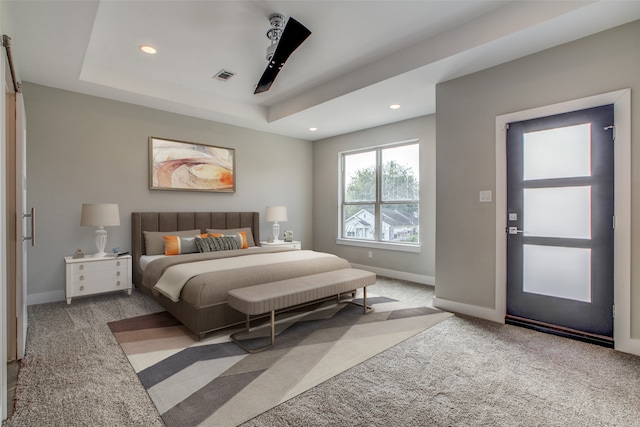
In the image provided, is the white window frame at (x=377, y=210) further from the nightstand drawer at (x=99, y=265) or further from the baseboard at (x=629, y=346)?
the nightstand drawer at (x=99, y=265)

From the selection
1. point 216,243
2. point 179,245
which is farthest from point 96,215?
point 216,243

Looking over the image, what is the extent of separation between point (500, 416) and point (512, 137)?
2.47 m

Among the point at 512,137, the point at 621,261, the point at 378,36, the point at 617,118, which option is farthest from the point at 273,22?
the point at 621,261

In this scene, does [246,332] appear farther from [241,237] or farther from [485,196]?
[485,196]

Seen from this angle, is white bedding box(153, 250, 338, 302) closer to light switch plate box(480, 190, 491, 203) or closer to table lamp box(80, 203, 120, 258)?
table lamp box(80, 203, 120, 258)

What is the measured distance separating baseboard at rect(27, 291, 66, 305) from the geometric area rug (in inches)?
54.0

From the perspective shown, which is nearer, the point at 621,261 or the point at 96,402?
the point at 96,402

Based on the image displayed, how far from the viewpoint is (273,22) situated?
9.41 feet

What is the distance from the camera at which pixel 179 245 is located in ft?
14.1

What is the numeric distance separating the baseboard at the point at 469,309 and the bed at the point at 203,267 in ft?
3.92

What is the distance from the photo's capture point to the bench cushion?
2.54m

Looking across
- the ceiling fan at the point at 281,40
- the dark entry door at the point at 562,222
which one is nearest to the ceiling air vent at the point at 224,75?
the ceiling fan at the point at 281,40

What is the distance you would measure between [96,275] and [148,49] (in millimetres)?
2664

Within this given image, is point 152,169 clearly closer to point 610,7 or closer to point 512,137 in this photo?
point 512,137
